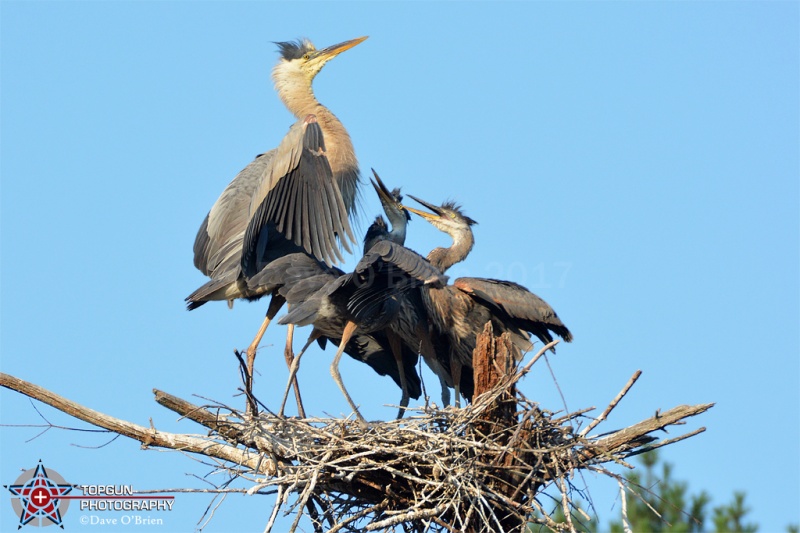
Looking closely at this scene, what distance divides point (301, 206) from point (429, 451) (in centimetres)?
262

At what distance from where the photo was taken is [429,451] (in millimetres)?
6895

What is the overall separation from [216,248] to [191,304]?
0.73 meters

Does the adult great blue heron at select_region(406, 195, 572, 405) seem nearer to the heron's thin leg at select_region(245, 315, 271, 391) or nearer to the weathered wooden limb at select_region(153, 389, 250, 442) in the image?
the heron's thin leg at select_region(245, 315, 271, 391)

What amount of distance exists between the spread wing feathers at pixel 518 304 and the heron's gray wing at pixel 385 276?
1.03 metres

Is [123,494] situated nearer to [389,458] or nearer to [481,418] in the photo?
[389,458]

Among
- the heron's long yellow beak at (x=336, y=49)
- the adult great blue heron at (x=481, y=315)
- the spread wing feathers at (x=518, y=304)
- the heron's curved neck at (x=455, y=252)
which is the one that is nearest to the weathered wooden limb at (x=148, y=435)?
the adult great blue heron at (x=481, y=315)

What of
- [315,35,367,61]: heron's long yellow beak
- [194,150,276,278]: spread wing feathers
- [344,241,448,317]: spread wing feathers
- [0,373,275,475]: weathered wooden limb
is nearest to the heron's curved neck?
[194,150,276,278]: spread wing feathers

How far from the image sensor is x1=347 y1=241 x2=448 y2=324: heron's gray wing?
7430mm

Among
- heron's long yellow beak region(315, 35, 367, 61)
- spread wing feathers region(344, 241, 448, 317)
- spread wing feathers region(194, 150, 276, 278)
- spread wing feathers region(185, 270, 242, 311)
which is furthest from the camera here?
heron's long yellow beak region(315, 35, 367, 61)

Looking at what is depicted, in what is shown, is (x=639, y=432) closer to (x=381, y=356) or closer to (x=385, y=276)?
(x=385, y=276)

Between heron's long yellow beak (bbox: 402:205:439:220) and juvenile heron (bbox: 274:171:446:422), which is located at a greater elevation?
heron's long yellow beak (bbox: 402:205:439:220)

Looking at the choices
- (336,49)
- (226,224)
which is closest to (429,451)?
(226,224)

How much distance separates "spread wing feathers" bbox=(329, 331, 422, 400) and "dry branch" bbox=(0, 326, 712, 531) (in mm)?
2123

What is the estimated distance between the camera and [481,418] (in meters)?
7.08
